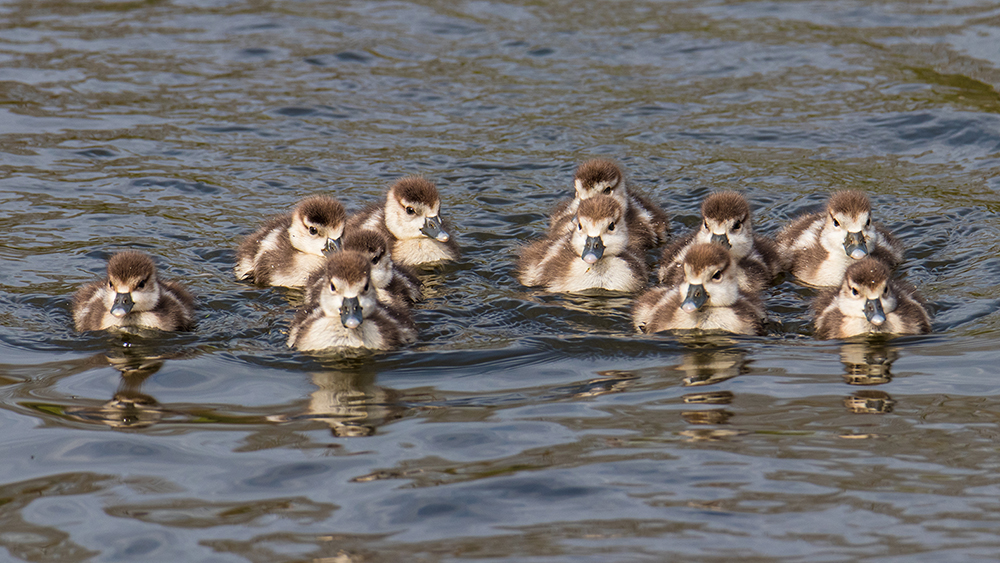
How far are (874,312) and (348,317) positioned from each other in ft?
8.92

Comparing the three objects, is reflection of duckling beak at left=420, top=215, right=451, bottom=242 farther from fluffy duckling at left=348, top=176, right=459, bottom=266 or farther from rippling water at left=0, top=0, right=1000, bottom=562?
rippling water at left=0, top=0, right=1000, bottom=562

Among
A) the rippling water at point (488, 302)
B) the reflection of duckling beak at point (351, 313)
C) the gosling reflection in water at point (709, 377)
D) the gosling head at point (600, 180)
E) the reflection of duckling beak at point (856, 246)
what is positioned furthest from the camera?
the gosling head at point (600, 180)

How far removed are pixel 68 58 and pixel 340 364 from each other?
7603mm

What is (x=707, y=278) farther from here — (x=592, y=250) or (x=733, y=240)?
(x=733, y=240)

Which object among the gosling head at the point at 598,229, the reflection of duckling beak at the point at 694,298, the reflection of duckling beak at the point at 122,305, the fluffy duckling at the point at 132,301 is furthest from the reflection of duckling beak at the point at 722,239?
the reflection of duckling beak at the point at 122,305

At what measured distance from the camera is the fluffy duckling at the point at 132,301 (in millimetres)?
6375

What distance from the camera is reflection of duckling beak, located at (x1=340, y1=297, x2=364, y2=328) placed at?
19.8ft

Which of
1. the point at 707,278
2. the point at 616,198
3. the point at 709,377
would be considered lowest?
the point at 709,377

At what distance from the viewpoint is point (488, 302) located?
23.1ft

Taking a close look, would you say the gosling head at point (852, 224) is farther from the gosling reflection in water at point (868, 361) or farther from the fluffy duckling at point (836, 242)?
the gosling reflection in water at point (868, 361)

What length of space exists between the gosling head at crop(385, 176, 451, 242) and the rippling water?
0.37m

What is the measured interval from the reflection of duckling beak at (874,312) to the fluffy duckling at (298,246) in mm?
3140

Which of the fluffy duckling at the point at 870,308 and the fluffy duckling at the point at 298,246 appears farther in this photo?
the fluffy duckling at the point at 298,246

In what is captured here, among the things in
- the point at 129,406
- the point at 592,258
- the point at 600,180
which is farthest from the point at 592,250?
the point at 129,406
